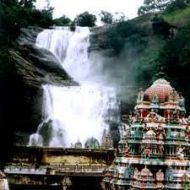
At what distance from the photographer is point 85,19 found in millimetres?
60688

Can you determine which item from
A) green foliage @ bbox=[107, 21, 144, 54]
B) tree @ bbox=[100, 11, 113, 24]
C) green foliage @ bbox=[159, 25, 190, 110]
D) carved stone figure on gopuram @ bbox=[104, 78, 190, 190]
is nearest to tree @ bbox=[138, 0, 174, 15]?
tree @ bbox=[100, 11, 113, 24]

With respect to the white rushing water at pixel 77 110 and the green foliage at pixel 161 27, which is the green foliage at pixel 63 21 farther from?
the white rushing water at pixel 77 110

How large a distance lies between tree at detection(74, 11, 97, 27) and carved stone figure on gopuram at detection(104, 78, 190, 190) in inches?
1328

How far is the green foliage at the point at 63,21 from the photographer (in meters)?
57.5

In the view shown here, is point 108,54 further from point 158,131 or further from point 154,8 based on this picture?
point 158,131

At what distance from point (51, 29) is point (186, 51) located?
13883 mm

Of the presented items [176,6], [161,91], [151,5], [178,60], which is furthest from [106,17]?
[161,91]

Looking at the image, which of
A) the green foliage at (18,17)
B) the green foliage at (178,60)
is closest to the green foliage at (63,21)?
the green foliage at (18,17)

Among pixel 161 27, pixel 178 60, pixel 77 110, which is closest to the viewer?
pixel 77 110

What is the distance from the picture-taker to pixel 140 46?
48.7 m

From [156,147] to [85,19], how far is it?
36.4 m

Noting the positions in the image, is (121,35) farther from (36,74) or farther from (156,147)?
(156,147)

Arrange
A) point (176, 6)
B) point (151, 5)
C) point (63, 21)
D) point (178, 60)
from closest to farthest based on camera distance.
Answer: point (178, 60) → point (176, 6) → point (63, 21) → point (151, 5)

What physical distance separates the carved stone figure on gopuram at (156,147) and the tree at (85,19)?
33.7m
